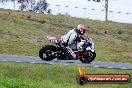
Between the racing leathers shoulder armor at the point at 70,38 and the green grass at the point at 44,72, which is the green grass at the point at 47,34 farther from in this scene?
the green grass at the point at 44,72

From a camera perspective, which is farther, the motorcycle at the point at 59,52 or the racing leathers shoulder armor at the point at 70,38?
the racing leathers shoulder armor at the point at 70,38

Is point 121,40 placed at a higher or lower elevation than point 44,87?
lower

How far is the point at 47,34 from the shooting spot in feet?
125

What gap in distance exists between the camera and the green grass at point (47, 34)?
2992 centimetres

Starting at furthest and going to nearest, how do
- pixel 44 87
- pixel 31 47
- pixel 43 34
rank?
pixel 43 34
pixel 31 47
pixel 44 87

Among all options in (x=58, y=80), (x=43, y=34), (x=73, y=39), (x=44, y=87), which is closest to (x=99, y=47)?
(x=43, y=34)

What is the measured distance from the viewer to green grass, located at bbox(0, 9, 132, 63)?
29.9m

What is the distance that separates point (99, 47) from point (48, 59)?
49.4 ft

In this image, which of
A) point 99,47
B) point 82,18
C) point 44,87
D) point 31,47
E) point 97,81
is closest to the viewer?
point 97,81

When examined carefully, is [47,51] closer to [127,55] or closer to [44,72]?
[44,72]

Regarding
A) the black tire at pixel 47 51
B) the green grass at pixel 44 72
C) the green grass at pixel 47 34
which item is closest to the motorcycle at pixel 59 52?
the black tire at pixel 47 51

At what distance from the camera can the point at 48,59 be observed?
2028 cm

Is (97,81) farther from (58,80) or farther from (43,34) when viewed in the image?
(43,34)

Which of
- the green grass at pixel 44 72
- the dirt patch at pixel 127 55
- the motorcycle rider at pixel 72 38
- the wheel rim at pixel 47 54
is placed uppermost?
the motorcycle rider at pixel 72 38
